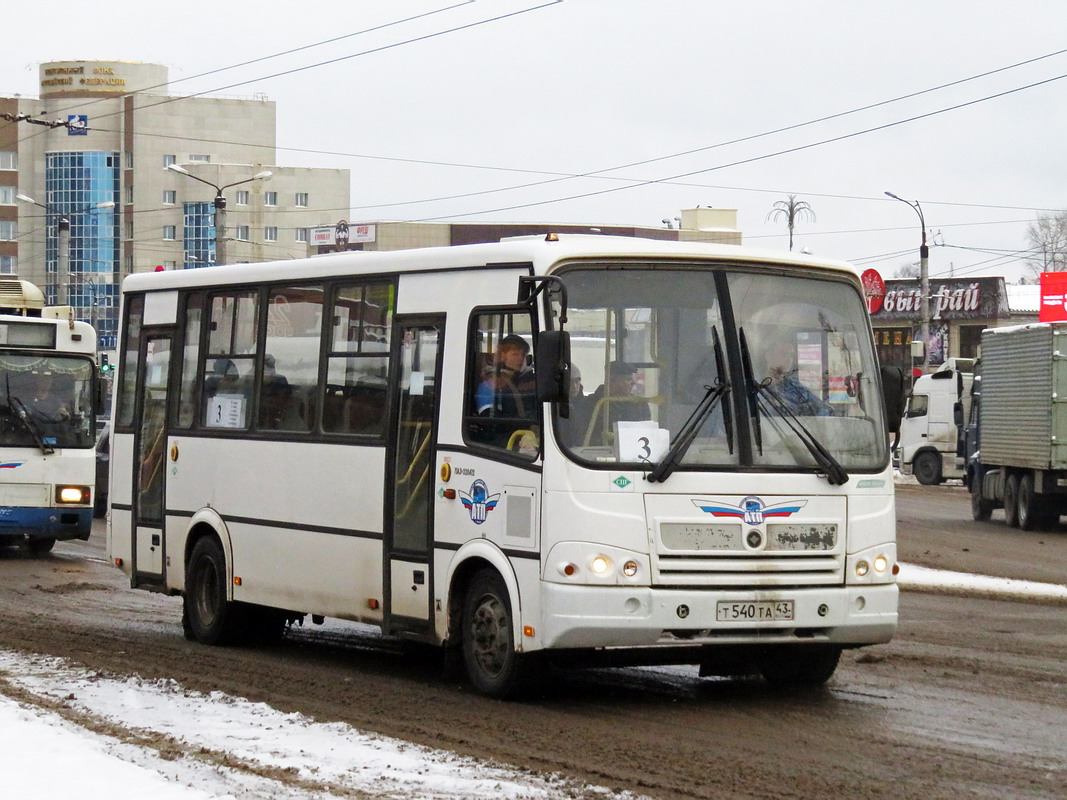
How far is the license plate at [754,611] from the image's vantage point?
9.78 metres

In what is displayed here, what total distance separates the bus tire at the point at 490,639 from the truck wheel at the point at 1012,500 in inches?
816

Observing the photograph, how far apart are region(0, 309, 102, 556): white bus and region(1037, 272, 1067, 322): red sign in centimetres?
3759

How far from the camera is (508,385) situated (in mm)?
10297

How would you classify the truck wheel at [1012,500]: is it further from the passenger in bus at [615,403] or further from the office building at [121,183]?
the office building at [121,183]

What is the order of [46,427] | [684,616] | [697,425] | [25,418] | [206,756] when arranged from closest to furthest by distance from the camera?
[206,756] → [684,616] → [697,425] → [25,418] → [46,427]

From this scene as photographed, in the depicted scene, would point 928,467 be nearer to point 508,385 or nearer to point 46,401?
point 46,401

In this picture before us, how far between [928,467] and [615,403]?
1407 inches

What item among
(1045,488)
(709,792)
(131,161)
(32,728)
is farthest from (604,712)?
(131,161)

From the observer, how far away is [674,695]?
1062 cm

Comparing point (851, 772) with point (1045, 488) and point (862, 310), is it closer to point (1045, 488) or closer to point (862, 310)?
point (862, 310)

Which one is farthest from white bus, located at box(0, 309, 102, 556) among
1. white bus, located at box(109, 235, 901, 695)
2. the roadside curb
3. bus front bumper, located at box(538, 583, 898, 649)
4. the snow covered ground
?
bus front bumper, located at box(538, 583, 898, 649)

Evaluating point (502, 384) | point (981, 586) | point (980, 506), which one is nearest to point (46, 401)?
point (981, 586)

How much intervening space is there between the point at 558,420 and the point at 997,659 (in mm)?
4244

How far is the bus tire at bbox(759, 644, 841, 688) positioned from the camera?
1066 cm
